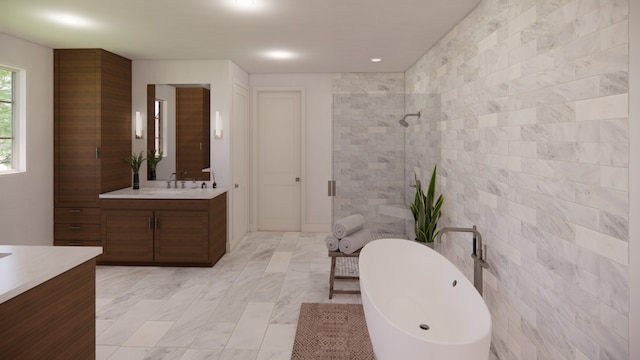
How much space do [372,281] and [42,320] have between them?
2050 millimetres

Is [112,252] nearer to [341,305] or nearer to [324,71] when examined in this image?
[341,305]

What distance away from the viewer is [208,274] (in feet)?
14.2

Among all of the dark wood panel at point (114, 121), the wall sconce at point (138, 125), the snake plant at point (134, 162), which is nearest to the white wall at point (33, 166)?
the dark wood panel at point (114, 121)

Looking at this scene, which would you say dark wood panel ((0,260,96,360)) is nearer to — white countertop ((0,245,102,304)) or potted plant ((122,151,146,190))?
Answer: white countertop ((0,245,102,304))

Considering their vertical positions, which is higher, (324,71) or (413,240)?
(324,71)

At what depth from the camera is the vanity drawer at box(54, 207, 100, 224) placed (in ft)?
15.1

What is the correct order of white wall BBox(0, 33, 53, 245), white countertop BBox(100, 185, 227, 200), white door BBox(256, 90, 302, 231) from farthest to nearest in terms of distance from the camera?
white door BBox(256, 90, 302, 231) < white countertop BBox(100, 185, 227, 200) < white wall BBox(0, 33, 53, 245)

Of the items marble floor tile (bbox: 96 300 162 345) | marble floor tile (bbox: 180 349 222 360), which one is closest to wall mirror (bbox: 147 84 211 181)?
marble floor tile (bbox: 96 300 162 345)

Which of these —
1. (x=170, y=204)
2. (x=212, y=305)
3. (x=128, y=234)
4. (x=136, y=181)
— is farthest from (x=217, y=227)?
(x=212, y=305)

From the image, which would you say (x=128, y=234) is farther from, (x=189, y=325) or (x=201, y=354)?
(x=201, y=354)

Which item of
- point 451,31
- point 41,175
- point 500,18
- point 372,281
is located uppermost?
point 451,31

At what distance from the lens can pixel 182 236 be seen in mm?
4453

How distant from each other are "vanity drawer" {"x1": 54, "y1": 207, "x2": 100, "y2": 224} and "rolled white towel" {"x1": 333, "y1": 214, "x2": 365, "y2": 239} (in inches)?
115

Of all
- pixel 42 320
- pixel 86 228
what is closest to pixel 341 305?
pixel 42 320
